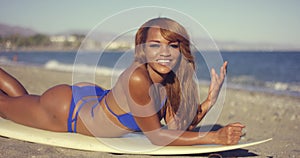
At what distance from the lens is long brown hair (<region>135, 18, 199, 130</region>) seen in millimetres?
2598

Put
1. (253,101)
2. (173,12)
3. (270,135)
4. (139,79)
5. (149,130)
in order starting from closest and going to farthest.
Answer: (139,79)
(149,130)
(173,12)
(270,135)
(253,101)

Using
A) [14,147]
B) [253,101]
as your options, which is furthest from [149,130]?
[253,101]

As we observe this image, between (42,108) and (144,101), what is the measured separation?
1207 millimetres

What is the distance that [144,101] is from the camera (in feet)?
8.09

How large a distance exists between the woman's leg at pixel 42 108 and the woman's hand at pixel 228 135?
4.53 feet

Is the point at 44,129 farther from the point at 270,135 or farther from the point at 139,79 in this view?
the point at 270,135

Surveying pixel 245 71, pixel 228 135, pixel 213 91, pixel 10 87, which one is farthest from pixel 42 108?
pixel 245 71

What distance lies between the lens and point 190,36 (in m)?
2.77

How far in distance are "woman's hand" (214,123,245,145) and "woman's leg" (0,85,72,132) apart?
1380 mm

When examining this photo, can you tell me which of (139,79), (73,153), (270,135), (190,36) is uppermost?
(190,36)

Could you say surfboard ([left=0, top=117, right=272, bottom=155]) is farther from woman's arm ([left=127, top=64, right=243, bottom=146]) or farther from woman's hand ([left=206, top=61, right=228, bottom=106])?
woman's hand ([left=206, top=61, right=228, bottom=106])

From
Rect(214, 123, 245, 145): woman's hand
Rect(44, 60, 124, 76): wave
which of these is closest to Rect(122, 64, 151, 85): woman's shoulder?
Rect(44, 60, 124, 76): wave

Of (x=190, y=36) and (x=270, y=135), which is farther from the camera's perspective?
(x=270, y=135)

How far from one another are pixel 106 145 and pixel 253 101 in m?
7.03
